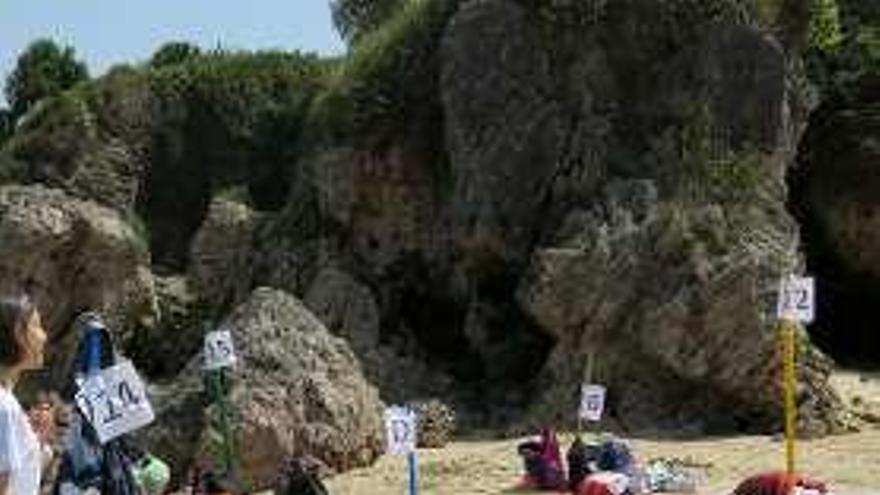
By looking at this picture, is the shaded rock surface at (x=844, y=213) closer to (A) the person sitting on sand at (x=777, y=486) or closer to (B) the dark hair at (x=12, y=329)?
(A) the person sitting on sand at (x=777, y=486)

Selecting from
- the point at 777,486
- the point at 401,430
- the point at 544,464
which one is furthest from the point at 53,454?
the point at 544,464

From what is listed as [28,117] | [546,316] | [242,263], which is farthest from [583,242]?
[28,117]

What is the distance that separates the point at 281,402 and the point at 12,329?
12.6 metres

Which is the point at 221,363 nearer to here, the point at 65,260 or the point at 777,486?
the point at 777,486

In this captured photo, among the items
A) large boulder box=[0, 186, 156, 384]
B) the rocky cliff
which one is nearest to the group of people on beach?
the rocky cliff

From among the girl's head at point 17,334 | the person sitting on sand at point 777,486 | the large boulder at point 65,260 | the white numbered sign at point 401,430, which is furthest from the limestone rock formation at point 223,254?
the girl's head at point 17,334

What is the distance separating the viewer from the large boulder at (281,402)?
1844cm

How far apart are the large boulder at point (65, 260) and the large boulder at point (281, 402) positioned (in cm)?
509

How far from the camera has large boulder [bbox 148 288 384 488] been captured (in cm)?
1844

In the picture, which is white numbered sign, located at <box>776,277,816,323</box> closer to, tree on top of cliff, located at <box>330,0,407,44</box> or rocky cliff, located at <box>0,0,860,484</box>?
rocky cliff, located at <box>0,0,860,484</box>

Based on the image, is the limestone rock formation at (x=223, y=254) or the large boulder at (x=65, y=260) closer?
the large boulder at (x=65, y=260)

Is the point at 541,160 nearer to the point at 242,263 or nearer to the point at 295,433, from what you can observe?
the point at 242,263

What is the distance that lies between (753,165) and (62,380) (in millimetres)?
8948

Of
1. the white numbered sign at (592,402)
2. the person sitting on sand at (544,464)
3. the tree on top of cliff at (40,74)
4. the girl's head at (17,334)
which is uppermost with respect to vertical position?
the tree on top of cliff at (40,74)
